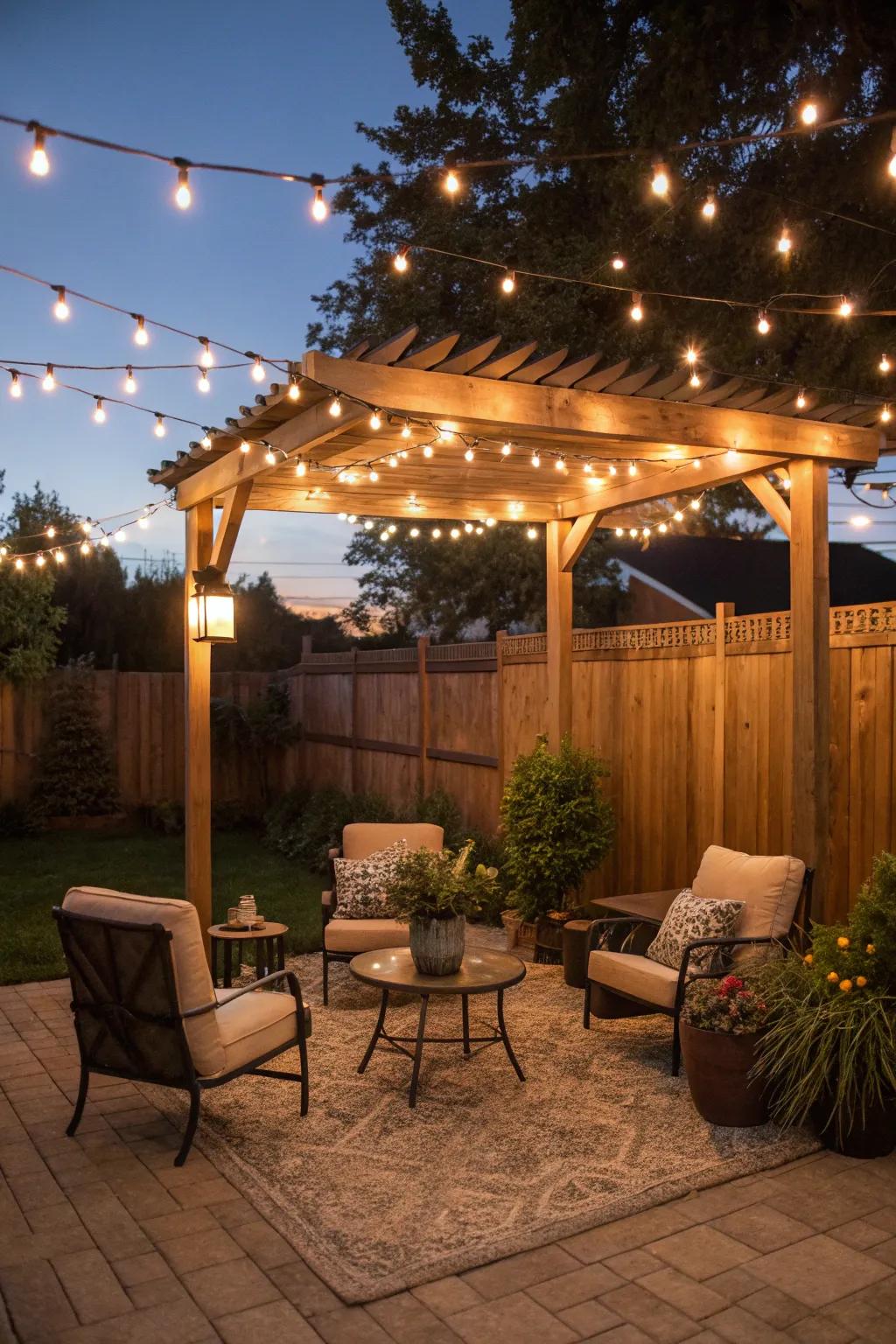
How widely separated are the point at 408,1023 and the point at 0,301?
228 inches

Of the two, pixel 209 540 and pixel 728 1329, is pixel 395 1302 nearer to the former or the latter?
pixel 728 1329

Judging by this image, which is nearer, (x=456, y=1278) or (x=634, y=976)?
(x=456, y=1278)

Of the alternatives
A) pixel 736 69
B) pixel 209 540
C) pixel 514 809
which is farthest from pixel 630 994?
pixel 736 69

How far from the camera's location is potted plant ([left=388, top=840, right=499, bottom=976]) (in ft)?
15.7

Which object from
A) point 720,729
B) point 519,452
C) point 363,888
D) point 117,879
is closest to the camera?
point 519,452

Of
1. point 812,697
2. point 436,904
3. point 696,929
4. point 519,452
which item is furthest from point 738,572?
point 436,904

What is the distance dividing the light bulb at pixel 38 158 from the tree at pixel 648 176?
442 centimetres

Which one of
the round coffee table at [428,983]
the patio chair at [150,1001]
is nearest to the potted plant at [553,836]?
the round coffee table at [428,983]

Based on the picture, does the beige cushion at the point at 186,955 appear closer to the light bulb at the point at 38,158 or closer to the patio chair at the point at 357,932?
the patio chair at the point at 357,932

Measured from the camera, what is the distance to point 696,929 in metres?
4.97

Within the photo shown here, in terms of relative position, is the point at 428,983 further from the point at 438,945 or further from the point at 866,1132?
the point at 866,1132

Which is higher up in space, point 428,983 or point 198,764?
point 198,764

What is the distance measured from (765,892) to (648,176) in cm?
565

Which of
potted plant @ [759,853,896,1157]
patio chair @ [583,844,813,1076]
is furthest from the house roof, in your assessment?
potted plant @ [759,853,896,1157]
